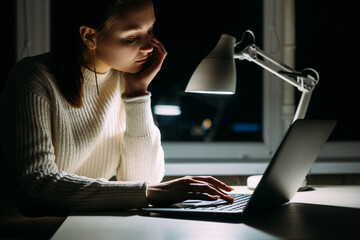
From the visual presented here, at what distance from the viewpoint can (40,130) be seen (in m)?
1.13

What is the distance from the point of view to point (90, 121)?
140 centimetres

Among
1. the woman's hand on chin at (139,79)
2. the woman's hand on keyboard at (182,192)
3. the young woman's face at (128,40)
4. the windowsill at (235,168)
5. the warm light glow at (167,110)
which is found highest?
the young woman's face at (128,40)

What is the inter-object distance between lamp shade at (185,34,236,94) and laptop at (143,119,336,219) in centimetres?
35

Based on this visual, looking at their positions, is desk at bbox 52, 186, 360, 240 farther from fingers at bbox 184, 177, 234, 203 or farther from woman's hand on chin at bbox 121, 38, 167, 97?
woman's hand on chin at bbox 121, 38, 167, 97

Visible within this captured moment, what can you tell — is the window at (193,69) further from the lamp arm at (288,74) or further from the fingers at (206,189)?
the fingers at (206,189)

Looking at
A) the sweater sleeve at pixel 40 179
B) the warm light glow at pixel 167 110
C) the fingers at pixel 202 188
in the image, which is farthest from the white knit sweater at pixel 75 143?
the warm light glow at pixel 167 110

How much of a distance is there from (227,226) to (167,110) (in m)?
1.30

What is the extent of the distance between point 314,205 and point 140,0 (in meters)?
0.71

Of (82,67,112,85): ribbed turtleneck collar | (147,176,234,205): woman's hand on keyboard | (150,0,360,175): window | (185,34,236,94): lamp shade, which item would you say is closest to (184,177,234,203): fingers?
(147,176,234,205): woman's hand on keyboard

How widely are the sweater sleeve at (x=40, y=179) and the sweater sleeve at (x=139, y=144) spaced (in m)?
0.34

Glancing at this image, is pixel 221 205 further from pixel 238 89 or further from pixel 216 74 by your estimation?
pixel 238 89

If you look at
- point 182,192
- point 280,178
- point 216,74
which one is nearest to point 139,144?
point 216,74

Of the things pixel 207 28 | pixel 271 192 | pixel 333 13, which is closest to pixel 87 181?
pixel 271 192

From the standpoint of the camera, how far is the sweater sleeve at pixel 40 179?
1.04m
